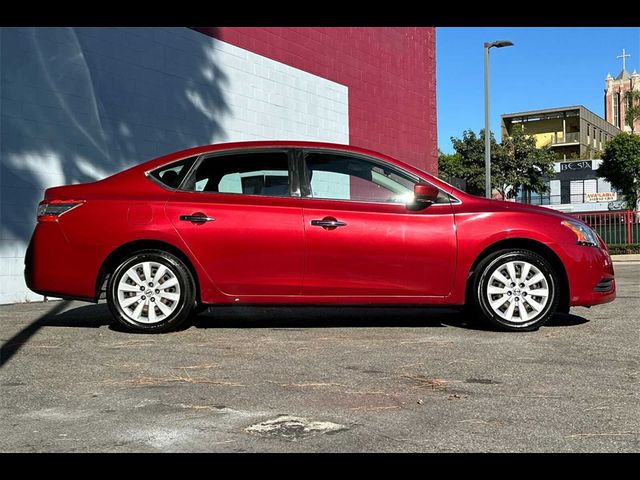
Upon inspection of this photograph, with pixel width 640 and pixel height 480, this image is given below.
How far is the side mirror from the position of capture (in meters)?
5.71

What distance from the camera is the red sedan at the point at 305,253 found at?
570 cm

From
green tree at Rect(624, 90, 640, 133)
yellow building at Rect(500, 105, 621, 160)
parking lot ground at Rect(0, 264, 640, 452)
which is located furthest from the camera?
yellow building at Rect(500, 105, 621, 160)

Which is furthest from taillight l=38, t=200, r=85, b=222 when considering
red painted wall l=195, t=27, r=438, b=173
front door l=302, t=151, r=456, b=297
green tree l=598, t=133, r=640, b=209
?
green tree l=598, t=133, r=640, b=209

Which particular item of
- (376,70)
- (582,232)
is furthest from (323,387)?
(376,70)

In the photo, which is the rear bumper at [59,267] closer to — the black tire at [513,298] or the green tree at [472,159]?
the black tire at [513,298]

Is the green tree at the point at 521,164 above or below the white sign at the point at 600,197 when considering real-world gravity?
above

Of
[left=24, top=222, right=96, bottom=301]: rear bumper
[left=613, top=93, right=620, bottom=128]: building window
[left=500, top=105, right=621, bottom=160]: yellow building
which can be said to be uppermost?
[left=613, top=93, right=620, bottom=128]: building window

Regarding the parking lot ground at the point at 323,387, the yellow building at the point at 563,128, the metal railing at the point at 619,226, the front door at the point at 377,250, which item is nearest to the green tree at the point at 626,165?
the yellow building at the point at 563,128

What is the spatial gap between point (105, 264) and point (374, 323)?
8.08ft

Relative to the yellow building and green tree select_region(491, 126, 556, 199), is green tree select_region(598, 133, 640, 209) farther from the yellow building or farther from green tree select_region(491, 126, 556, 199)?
the yellow building

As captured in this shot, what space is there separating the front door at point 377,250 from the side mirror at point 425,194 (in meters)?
0.08

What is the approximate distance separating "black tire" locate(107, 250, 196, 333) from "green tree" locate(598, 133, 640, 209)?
5476cm

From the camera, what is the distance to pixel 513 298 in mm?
5754
